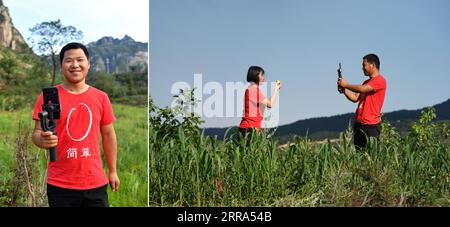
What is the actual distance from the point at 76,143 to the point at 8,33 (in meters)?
1.19

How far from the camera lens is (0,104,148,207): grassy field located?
4.99m

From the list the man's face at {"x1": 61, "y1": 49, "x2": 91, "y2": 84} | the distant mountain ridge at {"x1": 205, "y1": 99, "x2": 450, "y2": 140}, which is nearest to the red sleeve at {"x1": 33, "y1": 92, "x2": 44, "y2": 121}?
the man's face at {"x1": 61, "y1": 49, "x2": 91, "y2": 84}

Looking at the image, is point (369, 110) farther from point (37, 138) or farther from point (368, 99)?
point (37, 138)

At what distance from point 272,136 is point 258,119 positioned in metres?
0.20

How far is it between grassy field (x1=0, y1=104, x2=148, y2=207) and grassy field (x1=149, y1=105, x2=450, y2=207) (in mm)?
158

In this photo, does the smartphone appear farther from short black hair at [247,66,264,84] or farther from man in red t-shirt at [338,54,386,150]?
man in red t-shirt at [338,54,386,150]

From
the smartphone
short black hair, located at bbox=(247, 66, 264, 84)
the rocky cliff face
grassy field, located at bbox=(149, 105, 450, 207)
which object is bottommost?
grassy field, located at bbox=(149, 105, 450, 207)

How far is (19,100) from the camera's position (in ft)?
16.9

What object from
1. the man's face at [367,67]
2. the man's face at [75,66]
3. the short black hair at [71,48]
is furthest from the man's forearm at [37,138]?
the man's face at [367,67]

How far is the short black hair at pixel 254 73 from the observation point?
207 inches

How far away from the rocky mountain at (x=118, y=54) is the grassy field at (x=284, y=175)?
2.04 feet

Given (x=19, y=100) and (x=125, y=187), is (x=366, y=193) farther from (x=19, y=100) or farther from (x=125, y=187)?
(x=19, y=100)

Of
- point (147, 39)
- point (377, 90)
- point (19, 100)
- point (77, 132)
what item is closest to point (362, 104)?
point (377, 90)

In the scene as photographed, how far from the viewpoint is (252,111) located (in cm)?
549
